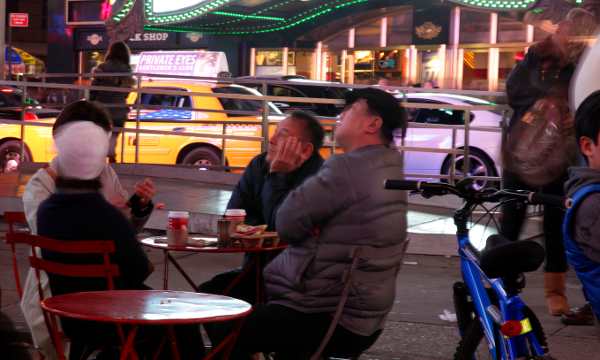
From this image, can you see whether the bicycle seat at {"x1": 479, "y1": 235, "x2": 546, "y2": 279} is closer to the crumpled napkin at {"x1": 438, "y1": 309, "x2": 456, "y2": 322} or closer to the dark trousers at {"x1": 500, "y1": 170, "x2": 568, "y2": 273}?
the dark trousers at {"x1": 500, "y1": 170, "x2": 568, "y2": 273}

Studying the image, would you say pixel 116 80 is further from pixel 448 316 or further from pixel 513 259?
pixel 513 259

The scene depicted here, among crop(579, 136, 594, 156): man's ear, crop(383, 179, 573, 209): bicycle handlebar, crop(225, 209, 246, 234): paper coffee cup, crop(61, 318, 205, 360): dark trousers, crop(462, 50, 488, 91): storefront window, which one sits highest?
crop(462, 50, 488, 91): storefront window

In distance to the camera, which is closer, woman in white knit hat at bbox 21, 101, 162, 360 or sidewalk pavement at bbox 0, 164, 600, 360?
woman in white knit hat at bbox 21, 101, 162, 360

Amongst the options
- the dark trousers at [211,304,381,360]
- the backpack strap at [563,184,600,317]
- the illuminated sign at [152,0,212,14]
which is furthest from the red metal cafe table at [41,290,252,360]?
the illuminated sign at [152,0,212,14]

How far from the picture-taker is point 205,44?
70.0ft

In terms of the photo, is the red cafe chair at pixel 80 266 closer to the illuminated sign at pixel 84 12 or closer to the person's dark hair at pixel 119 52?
the person's dark hair at pixel 119 52

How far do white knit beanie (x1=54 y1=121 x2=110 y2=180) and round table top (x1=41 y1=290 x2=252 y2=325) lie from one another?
59cm

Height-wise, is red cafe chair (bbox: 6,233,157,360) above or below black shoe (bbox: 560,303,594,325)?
above

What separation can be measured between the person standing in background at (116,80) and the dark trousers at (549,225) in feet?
22.2

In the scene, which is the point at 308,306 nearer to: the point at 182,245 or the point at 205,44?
the point at 182,245

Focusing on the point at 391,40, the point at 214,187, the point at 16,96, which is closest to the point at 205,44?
the point at 391,40

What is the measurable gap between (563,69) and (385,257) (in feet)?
8.96

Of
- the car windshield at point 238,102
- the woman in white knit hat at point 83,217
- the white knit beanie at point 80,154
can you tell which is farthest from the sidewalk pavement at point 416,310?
the car windshield at point 238,102

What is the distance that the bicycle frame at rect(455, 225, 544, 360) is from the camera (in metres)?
2.34
